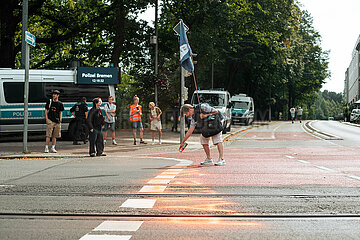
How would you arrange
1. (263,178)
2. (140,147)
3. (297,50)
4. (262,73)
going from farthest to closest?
(262,73)
(297,50)
(140,147)
(263,178)

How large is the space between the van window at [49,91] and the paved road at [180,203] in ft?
28.6

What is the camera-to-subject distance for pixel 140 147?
1666 centimetres

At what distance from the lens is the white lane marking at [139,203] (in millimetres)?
5781

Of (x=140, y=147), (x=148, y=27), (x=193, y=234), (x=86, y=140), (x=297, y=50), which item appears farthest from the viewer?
(x=297, y=50)

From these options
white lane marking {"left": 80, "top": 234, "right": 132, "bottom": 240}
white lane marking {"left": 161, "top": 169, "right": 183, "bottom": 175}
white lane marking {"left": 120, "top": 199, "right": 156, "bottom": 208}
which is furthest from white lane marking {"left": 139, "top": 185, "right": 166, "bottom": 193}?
white lane marking {"left": 80, "top": 234, "right": 132, "bottom": 240}

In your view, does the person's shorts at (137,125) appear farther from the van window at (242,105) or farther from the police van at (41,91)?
the van window at (242,105)

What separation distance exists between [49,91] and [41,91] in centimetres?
32

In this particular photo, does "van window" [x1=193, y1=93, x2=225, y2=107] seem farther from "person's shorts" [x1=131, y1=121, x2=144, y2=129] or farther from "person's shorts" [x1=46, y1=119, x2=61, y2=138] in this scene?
"person's shorts" [x1=46, y1=119, x2=61, y2=138]

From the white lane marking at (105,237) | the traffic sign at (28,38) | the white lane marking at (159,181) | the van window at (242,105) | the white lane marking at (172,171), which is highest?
the traffic sign at (28,38)

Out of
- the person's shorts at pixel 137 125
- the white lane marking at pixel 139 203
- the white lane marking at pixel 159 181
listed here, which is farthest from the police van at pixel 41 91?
the white lane marking at pixel 139 203

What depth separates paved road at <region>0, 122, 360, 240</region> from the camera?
4582 millimetres

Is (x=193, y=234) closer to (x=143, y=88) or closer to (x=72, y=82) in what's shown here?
Answer: (x=72, y=82)

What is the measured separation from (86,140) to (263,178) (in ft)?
38.4

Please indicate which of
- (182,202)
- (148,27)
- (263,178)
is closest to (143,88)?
(148,27)
